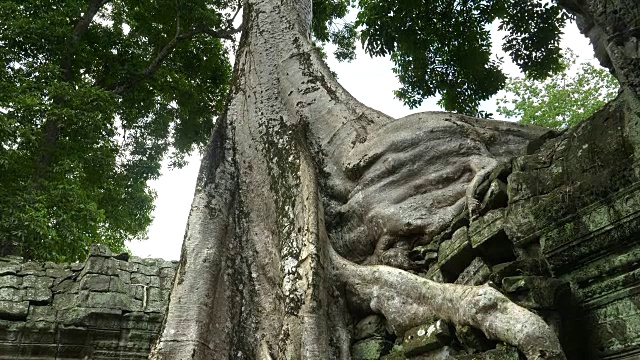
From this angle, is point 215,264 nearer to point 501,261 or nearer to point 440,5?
point 501,261

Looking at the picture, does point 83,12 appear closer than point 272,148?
No

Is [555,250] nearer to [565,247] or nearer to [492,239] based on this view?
[565,247]

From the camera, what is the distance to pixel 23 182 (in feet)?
25.0

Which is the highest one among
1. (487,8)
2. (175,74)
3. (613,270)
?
(175,74)

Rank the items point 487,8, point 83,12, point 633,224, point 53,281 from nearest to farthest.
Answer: point 633,224, point 53,281, point 487,8, point 83,12

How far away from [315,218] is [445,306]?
3.13ft

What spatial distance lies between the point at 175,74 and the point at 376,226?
22.7ft

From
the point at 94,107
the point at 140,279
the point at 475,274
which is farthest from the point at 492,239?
the point at 94,107

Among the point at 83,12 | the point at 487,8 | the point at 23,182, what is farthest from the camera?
the point at 83,12

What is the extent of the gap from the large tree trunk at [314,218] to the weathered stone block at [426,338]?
0.21ft

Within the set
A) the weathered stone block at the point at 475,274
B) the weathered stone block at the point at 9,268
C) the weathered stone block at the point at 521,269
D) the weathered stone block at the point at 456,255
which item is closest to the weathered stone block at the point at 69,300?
the weathered stone block at the point at 9,268

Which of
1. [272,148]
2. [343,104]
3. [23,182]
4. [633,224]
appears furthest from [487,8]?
[23,182]

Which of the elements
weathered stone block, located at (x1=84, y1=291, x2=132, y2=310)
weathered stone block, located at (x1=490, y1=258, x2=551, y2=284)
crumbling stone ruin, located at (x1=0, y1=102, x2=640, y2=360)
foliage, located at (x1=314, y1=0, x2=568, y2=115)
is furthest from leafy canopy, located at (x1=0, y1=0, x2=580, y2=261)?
weathered stone block, located at (x1=490, y1=258, x2=551, y2=284)

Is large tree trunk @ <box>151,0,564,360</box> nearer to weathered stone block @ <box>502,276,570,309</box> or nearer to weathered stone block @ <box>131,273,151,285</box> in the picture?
weathered stone block @ <box>502,276,570,309</box>
